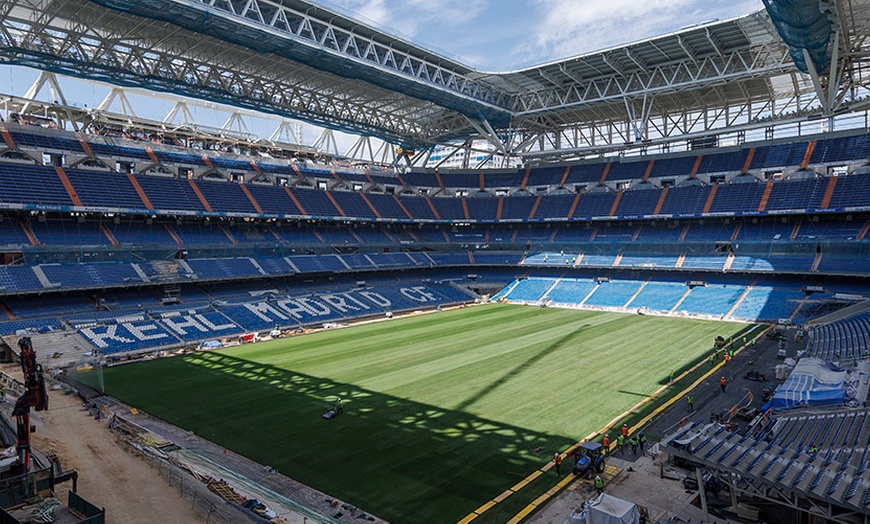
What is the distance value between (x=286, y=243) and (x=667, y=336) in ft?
113

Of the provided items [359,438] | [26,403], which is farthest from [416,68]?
[26,403]

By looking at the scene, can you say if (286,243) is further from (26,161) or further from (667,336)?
(667,336)

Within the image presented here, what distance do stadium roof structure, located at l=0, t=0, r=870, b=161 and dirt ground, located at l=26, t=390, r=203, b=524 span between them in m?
22.4

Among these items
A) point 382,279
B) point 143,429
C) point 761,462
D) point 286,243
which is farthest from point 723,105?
point 143,429

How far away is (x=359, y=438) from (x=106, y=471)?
25.4 feet

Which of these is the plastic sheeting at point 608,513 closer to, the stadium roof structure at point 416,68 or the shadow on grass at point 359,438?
the shadow on grass at point 359,438

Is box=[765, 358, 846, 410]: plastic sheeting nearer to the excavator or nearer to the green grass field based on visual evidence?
the green grass field

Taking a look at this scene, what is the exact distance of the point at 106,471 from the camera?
15383 mm

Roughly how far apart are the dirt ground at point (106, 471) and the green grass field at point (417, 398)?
2745 mm

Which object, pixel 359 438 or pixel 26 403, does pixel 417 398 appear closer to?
pixel 359 438

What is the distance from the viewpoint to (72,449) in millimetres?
16969

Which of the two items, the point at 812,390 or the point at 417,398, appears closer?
the point at 812,390

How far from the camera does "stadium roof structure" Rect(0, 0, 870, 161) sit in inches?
1195

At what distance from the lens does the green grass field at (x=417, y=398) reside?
1554 centimetres
